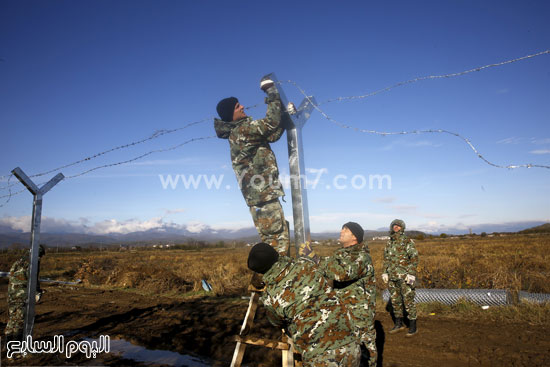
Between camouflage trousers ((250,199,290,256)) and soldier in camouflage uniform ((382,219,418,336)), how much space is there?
4.13m

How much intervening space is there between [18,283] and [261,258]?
8314mm

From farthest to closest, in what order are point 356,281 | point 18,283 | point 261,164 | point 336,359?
point 18,283 < point 356,281 < point 261,164 < point 336,359

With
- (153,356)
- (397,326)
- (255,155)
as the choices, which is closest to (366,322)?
(255,155)

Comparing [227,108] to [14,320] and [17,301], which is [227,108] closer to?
[17,301]

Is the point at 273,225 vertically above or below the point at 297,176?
below

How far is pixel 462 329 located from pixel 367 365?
14.0 feet

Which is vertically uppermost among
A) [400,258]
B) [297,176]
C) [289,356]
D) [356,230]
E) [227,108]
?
[227,108]

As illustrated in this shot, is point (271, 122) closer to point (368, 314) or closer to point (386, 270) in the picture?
point (368, 314)

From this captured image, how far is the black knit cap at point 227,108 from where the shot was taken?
4.84 meters

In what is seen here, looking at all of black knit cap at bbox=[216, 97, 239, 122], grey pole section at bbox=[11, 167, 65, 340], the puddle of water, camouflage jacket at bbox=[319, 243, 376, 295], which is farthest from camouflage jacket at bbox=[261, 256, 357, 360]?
grey pole section at bbox=[11, 167, 65, 340]

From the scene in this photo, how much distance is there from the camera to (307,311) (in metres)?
3.10

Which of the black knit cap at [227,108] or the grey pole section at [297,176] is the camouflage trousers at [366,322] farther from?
the black knit cap at [227,108]

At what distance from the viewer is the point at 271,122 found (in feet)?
13.9

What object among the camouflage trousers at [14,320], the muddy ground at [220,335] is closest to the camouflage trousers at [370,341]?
the muddy ground at [220,335]
